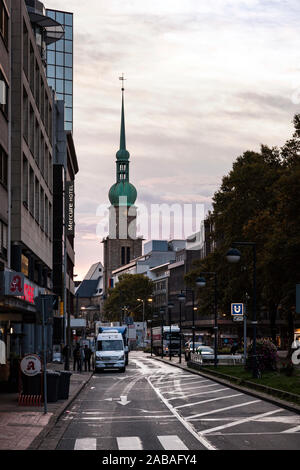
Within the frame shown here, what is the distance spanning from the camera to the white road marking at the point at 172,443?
15.9m

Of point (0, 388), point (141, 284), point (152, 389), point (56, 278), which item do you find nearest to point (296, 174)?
point (152, 389)

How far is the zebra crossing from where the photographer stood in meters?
15.9

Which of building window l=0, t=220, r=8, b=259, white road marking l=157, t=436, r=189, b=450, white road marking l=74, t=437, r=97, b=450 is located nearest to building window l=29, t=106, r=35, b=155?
building window l=0, t=220, r=8, b=259

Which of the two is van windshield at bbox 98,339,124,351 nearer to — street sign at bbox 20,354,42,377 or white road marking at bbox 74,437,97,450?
street sign at bbox 20,354,42,377

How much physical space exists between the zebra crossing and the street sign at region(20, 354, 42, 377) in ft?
21.8

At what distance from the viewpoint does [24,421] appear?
20.7m

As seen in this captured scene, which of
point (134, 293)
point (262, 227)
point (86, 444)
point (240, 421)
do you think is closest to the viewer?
point (86, 444)

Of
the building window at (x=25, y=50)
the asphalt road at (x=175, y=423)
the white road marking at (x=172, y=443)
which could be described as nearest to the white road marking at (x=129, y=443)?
the asphalt road at (x=175, y=423)

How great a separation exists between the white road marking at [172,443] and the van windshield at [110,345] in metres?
40.6

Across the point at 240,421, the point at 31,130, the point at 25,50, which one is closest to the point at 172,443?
the point at 240,421

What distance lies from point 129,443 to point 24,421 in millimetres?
4874

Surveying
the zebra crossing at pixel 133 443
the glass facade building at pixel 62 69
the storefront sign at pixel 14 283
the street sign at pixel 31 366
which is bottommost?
the zebra crossing at pixel 133 443

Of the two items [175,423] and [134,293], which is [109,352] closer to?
[175,423]

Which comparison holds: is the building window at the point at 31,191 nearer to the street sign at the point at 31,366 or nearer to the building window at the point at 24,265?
the building window at the point at 24,265
